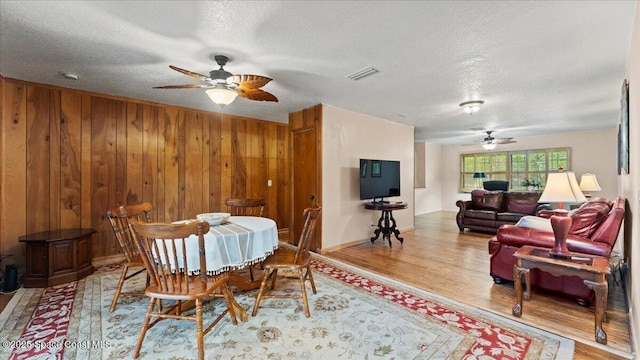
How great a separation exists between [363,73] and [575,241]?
2.62 metres

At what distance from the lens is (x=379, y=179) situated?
4.89 metres

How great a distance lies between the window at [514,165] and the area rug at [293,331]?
7.30 m

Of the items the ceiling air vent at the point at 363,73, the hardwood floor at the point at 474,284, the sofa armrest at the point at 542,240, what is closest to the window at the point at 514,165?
the hardwood floor at the point at 474,284

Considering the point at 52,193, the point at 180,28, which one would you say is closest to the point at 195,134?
the point at 52,193

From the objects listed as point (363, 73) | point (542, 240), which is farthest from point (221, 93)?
point (542, 240)

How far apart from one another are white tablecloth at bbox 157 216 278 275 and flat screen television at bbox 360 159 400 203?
93.2 inches

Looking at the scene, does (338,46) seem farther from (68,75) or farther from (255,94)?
(68,75)

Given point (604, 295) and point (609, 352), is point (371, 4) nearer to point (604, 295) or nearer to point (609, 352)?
point (604, 295)

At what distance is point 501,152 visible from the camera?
8.49 m

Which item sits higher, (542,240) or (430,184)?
(430,184)

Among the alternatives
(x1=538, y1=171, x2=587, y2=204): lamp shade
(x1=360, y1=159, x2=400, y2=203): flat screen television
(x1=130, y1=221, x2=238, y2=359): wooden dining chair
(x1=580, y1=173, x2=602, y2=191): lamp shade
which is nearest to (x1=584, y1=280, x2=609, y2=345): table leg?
(x1=538, y1=171, x2=587, y2=204): lamp shade

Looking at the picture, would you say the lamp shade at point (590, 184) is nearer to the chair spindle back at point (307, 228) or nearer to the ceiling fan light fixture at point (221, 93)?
the chair spindle back at point (307, 228)

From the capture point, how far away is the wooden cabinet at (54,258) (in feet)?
9.78

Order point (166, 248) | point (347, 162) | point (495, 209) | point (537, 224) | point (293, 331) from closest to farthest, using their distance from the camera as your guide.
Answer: point (166, 248) < point (293, 331) < point (537, 224) < point (347, 162) < point (495, 209)
